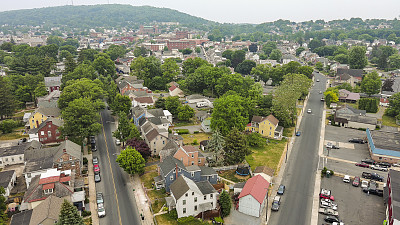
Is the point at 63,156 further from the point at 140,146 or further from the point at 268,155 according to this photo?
the point at 268,155

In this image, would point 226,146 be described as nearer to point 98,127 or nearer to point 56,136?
point 98,127

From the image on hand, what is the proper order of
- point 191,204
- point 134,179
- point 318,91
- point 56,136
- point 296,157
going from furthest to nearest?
point 318,91, point 56,136, point 296,157, point 134,179, point 191,204

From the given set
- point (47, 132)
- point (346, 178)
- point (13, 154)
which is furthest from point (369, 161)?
point (13, 154)

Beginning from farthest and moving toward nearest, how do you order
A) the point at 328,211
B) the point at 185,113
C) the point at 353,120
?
the point at 185,113 → the point at 353,120 → the point at 328,211

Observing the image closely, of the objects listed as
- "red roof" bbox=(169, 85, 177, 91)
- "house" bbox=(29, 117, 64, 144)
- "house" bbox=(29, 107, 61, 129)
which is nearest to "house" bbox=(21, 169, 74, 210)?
"house" bbox=(29, 117, 64, 144)

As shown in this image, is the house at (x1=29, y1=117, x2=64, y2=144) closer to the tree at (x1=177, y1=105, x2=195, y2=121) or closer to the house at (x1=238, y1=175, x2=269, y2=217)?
the tree at (x1=177, y1=105, x2=195, y2=121)

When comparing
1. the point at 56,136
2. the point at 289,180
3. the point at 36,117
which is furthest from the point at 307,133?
the point at 36,117
